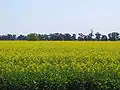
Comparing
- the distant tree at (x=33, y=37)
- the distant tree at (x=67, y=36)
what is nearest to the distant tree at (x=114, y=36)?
the distant tree at (x=67, y=36)

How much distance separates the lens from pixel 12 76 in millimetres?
8961

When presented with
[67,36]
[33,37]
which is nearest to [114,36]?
[67,36]

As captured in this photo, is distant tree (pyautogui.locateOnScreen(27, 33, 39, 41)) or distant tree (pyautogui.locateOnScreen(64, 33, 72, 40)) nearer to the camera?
distant tree (pyautogui.locateOnScreen(64, 33, 72, 40))

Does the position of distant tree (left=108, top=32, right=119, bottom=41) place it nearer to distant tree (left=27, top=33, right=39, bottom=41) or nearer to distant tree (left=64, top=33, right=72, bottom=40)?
distant tree (left=64, top=33, right=72, bottom=40)

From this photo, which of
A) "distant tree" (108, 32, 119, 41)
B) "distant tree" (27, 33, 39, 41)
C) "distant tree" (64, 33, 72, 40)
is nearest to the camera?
"distant tree" (108, 32, 119, 41)

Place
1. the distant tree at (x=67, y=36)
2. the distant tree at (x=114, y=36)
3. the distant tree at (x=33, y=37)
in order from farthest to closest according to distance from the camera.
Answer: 1. the distant tree at (x=33, y=37)
2. the distant tree at (x=67, y=36)
3. the distant tree at (x=114, y=36)

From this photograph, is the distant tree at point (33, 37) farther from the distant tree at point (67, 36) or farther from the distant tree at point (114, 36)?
the distant tree at point (114, 36)

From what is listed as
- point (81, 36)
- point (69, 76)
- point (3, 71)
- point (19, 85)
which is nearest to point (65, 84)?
point (69, 76)

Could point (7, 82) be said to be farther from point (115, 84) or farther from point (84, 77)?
point (115, 84)

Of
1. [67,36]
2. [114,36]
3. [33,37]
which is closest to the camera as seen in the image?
[114,36]

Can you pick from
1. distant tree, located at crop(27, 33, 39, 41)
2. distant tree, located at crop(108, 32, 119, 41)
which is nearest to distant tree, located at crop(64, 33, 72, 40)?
distant tree, located at crop(27, 33, 39, 41)

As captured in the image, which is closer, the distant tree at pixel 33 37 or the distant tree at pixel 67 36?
the distant tree at pixel 67 36

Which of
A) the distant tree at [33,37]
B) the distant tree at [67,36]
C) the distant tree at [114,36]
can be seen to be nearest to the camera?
the distant tree at [114,36]

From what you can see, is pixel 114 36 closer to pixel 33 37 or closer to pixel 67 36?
pixel 67 36
